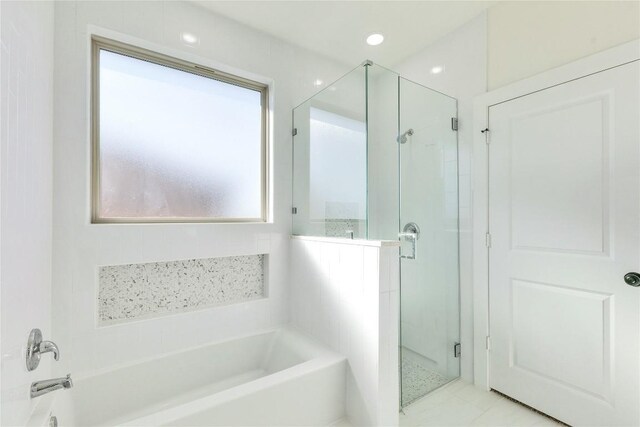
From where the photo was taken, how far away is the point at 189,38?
1972 mm

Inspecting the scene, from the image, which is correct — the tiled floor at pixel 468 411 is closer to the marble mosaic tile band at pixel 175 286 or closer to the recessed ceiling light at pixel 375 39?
the marble mosaic tile band at pixel 175 286

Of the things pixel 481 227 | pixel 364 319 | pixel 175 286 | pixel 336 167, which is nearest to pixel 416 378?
pixel 364 319

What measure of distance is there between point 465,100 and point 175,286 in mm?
2526

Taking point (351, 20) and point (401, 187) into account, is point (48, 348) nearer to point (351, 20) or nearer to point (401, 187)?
point (401, 187)

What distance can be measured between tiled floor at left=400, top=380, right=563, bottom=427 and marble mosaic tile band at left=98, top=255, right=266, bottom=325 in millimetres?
1336

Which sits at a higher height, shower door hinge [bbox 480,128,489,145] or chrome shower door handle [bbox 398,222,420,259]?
shower door hinge [bbox 480,128,489,145]

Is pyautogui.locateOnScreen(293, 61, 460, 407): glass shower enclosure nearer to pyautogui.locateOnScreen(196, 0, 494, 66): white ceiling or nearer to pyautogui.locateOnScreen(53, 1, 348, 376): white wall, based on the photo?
pyautogui.locateOnScreen(53, 1, 348, 376): white wall

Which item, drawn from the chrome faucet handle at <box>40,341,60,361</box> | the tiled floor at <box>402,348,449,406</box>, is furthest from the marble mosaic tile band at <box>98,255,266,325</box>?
the tiled floor at <box>402,348,449,406</box>

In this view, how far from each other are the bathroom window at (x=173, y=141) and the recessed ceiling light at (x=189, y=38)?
0.14 metres

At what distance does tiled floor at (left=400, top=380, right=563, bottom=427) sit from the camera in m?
1.76

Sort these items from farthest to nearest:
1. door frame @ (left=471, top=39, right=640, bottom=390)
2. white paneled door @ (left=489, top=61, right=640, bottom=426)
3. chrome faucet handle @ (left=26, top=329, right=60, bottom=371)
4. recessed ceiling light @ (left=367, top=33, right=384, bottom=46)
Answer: recessed ceiling light @ (left=367, top=33, right=384, bottom=46), door frame @ (left=471, top=39, right=640, bottom=390), white paneled door @ (left=489, top=61, right=640, bottom=426), chrome faucet handle @ (left=26, top=329, right=60, bottom=371)

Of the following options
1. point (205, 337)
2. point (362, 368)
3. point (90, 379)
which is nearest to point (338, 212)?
point (362, 368)

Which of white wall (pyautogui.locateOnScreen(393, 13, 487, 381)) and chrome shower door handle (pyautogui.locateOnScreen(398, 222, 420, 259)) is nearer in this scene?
chrome shower door handle (pyautogui.locateOnScreen(398, 222, 420, 259))

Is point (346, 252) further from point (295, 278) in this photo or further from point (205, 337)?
point (205, 337)
